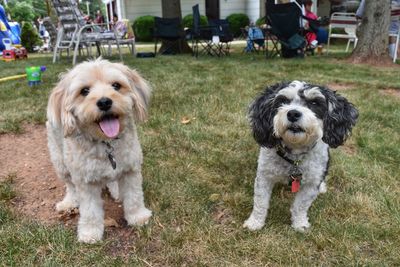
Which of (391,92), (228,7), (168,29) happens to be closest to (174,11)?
(168,29)

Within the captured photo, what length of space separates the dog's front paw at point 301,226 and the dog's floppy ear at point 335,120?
68 centimetres

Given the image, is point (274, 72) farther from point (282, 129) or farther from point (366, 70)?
point (282, 129)

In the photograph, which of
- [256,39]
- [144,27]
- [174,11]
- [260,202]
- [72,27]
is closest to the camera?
[260,202]

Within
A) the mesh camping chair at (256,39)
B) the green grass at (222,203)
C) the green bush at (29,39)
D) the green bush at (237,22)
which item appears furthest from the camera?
the green bush at (237,22)

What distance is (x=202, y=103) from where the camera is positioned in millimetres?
6164

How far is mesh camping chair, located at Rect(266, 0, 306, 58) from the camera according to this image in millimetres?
11047

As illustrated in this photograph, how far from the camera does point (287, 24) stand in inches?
440

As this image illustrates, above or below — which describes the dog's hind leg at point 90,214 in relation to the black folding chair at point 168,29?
below

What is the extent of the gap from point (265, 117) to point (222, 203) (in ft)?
3.16

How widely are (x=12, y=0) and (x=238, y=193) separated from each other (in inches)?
2010

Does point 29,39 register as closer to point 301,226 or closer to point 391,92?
point 391,92

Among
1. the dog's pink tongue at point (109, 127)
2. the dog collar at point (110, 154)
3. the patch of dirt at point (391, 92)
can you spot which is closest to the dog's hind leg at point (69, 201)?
the dog collar at point (110, 154)

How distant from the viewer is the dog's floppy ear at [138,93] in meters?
2.75

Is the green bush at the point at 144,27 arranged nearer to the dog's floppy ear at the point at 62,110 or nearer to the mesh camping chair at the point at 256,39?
the mesh camping chair at the point at 256,39
